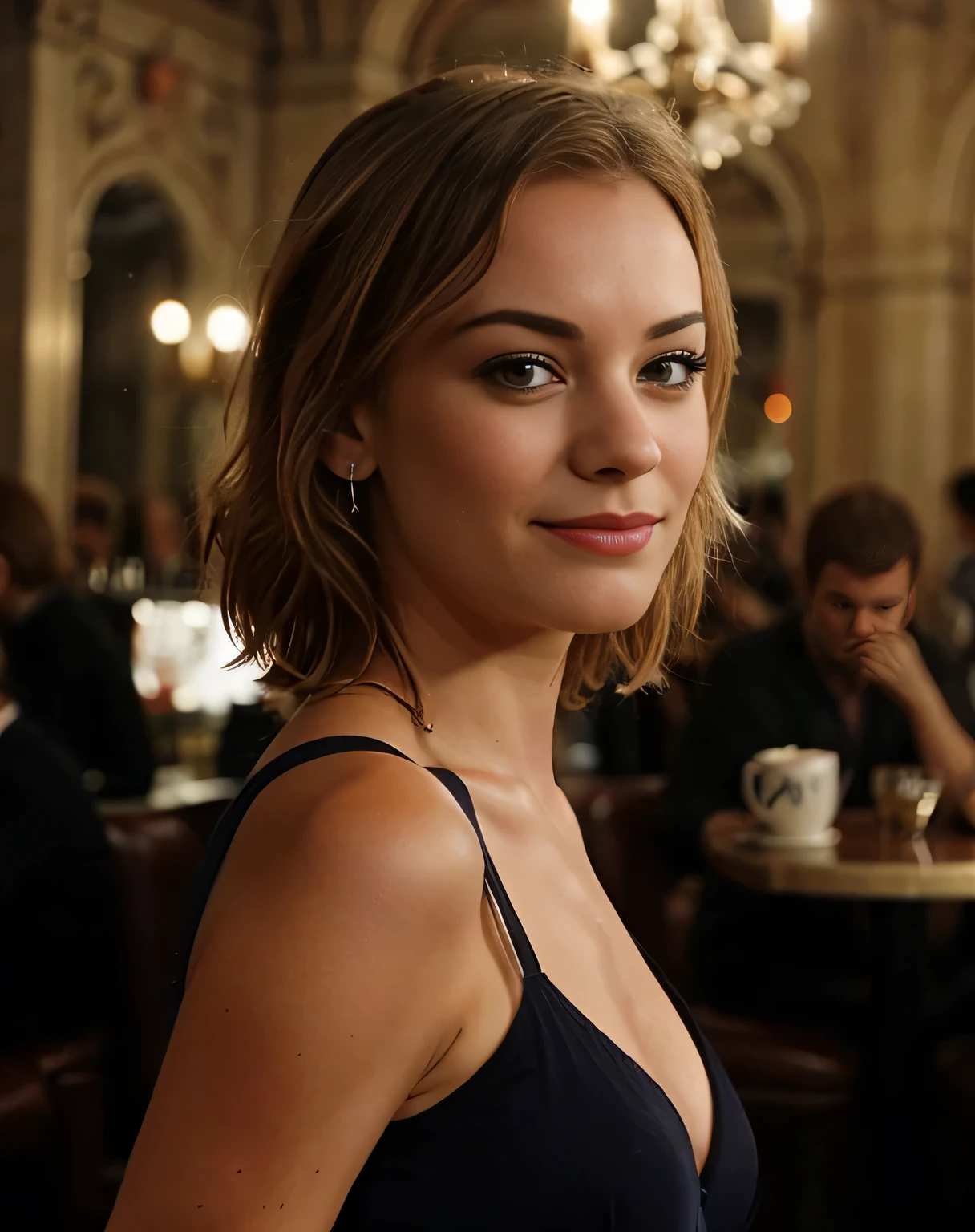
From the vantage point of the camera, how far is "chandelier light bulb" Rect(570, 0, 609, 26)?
13.3 ft

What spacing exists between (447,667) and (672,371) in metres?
0.21

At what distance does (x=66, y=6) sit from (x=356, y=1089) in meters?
4.99

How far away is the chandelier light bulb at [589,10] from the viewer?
4.06 metres

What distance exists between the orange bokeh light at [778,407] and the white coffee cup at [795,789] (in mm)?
6051

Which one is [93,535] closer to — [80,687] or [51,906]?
[80,687]

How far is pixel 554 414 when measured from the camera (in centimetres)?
74

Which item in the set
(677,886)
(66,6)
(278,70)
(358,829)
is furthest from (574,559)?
(66,6)

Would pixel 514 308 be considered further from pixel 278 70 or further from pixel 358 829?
pixel 278 70

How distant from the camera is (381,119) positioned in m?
0.80

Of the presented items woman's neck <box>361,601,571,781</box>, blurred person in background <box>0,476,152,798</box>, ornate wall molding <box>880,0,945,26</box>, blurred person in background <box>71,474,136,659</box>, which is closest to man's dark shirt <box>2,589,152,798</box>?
blurred person in background <box>0,476,152,798</box>

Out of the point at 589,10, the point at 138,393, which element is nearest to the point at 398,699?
the point at 589,10

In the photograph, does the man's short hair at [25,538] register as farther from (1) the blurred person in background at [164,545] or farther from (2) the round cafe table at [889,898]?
(1) the blurred person in background at [164,545]

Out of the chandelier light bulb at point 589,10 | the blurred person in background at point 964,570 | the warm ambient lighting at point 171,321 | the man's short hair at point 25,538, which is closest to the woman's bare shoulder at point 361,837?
the man's short hair at point 25,538

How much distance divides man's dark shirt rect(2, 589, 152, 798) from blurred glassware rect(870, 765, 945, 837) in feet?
6.27
